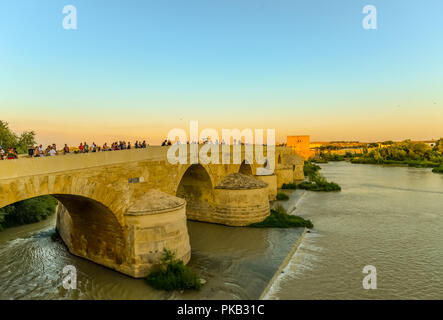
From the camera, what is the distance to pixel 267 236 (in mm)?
14531

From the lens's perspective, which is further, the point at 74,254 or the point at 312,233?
the point at 312,233

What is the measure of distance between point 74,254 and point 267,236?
8.46 m

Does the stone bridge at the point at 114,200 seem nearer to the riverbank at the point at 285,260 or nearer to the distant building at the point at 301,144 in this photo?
the riverbank at the point at 285,260

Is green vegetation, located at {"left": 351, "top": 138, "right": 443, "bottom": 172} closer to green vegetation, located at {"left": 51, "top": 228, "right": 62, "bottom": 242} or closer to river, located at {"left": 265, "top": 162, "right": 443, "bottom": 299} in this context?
river, located at {"left": 265, "top": 162, "right": 443, "bottom": 299}

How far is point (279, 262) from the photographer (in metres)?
11.2

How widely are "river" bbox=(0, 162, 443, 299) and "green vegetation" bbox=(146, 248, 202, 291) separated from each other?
24 centimetres

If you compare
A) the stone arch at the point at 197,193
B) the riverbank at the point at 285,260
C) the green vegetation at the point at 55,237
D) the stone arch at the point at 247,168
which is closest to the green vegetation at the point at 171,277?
the riverbank at the point at 285,260

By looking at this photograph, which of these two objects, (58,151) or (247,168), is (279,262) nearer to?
(58,151)

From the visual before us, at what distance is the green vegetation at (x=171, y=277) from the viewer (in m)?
8.96

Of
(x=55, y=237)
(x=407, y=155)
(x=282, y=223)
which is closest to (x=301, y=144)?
(x=407, y=155)

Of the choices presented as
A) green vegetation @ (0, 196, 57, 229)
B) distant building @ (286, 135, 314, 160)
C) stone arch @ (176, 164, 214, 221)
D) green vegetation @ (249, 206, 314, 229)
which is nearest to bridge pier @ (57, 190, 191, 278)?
stone arch @ (176, 164, 214, 221)

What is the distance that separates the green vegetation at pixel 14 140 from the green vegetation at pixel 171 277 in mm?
18102
